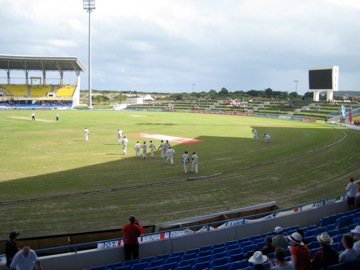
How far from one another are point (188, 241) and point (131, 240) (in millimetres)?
1890

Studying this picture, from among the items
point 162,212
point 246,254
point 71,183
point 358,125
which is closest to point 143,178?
point 71,183

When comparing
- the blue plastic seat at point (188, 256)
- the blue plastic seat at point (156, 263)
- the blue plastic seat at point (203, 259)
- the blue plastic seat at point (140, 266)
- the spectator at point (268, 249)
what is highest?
the spectator at point (268, 249)

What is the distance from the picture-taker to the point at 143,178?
20484 millimetres

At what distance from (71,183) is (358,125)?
4603 centimetres

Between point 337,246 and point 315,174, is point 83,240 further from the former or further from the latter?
point 315,174

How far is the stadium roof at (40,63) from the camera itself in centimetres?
9184

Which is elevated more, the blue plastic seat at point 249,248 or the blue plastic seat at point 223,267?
the blue plastic seat at point 223,267

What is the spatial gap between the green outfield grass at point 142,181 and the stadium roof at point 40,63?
64610 mm

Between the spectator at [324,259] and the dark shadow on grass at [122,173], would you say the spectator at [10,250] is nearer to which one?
the spectator at [324,259]

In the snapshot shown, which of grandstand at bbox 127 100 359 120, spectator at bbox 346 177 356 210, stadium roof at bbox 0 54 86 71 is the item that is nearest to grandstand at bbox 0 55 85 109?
stadium roof at bbox 0 54 86 71

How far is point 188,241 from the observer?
10758 millimetres

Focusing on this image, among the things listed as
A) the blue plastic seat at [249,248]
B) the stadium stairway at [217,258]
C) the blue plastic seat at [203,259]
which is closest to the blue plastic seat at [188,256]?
the stadium stairway at [217,258]

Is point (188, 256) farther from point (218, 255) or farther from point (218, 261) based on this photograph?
point (218, 261)

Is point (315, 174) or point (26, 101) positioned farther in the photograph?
point (26, 101)
